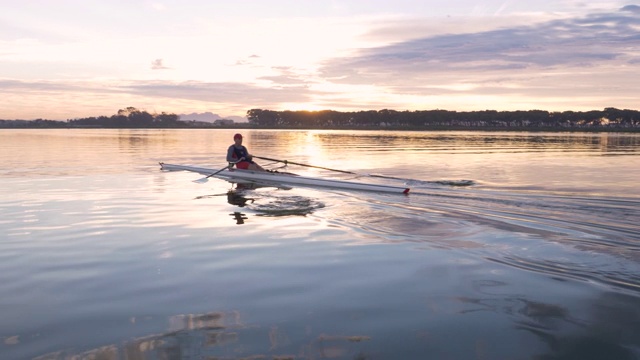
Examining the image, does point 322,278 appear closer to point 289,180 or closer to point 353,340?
point 353,340

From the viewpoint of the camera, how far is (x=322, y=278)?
7.58m

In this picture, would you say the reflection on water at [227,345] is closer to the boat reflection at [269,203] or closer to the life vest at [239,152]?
the boat reflection at [269,203]

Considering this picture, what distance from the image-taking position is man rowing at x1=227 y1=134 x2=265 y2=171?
20562mm

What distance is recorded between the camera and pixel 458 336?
18.0 feet

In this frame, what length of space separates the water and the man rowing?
5.21 m

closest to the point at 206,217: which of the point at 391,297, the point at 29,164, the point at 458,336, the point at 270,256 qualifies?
the point at 270,256

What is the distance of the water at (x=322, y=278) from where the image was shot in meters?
5.34

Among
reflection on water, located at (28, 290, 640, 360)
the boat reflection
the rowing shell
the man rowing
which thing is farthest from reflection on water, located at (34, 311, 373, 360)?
the man rowing

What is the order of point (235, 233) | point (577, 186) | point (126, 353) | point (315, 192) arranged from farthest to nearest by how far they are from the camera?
point (577, 186) < point (315, 192) < point (235, 233) < point (126, 353)

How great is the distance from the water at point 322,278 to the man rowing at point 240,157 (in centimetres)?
521

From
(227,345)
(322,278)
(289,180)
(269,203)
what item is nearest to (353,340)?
(227,345)

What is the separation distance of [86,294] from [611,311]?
689 cm

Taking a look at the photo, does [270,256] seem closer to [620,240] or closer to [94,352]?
[94,352]

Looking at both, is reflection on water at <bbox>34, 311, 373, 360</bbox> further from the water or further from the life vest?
the life vest
